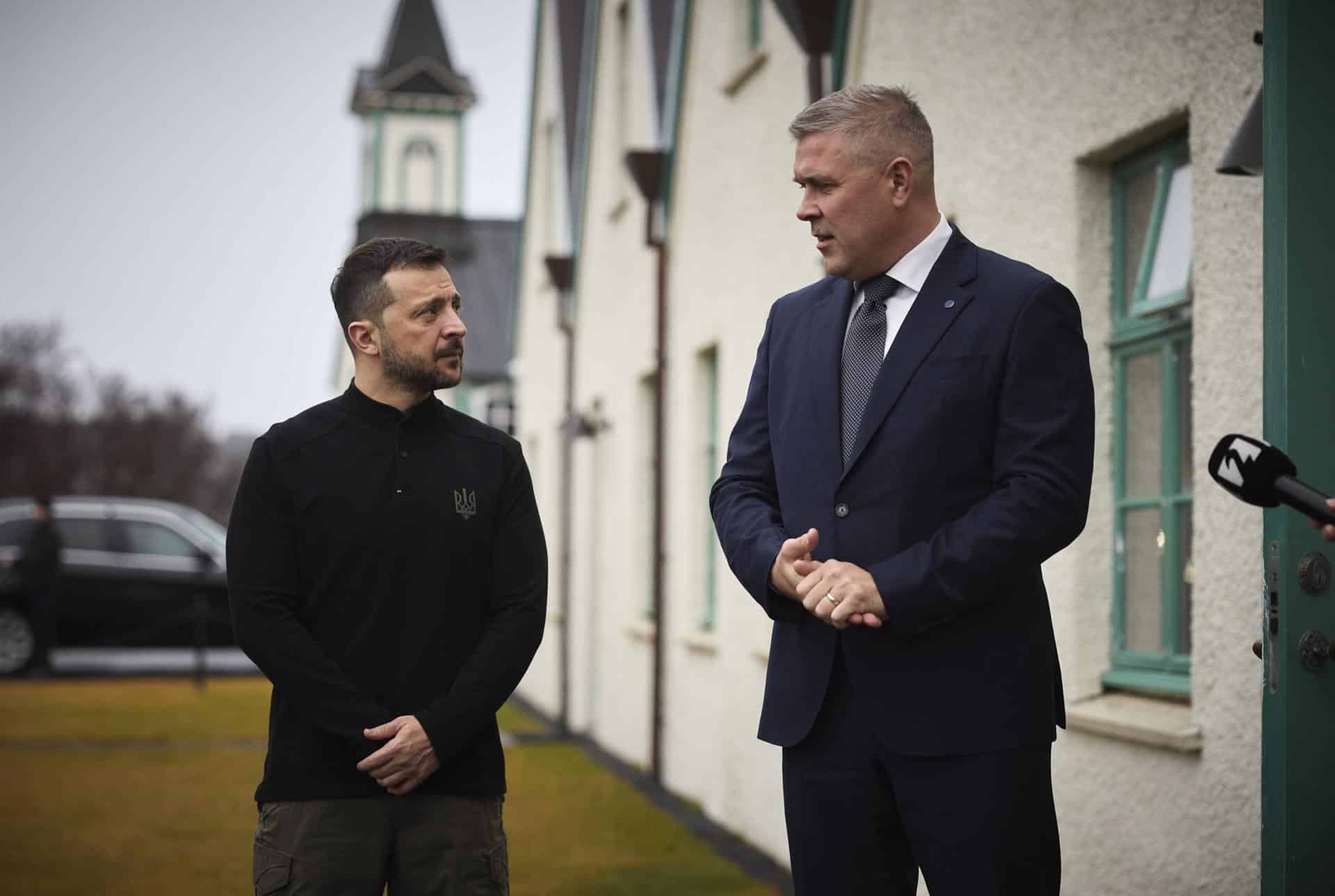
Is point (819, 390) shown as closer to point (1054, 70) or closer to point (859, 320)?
point (859, 320)

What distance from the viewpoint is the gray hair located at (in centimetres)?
322

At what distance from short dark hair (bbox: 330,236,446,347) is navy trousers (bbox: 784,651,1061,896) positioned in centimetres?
141

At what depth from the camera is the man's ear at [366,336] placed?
12.6 feet

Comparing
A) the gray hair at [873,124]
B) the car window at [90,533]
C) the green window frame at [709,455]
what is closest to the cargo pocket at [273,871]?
the gray hair at [873,124]

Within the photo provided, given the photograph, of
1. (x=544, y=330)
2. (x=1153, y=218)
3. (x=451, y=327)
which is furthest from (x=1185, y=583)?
(x=544, y=330)

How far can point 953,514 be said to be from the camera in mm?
3088

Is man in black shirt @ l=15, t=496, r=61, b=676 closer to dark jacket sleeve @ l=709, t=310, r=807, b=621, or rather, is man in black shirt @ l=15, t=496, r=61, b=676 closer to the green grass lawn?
the green grass lawn

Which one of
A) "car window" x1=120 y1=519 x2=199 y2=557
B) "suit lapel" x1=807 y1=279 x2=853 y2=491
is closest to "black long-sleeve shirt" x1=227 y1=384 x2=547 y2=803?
"suit lapel" x1=807 y1=279 x2=853 y2=491

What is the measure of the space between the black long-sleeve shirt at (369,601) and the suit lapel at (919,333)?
967 mm

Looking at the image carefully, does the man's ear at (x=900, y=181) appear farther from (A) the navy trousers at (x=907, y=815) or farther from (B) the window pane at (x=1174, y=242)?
(B) the window pane at (x=1174, y=242)

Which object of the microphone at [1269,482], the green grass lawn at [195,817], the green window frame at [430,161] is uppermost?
the green window frame at [430,161]

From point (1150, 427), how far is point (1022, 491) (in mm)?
2883

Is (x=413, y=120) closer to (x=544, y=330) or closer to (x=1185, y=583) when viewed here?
(x=544, y=330)

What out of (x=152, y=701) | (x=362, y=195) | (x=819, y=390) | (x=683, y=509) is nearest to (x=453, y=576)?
(x=819, y=390)
